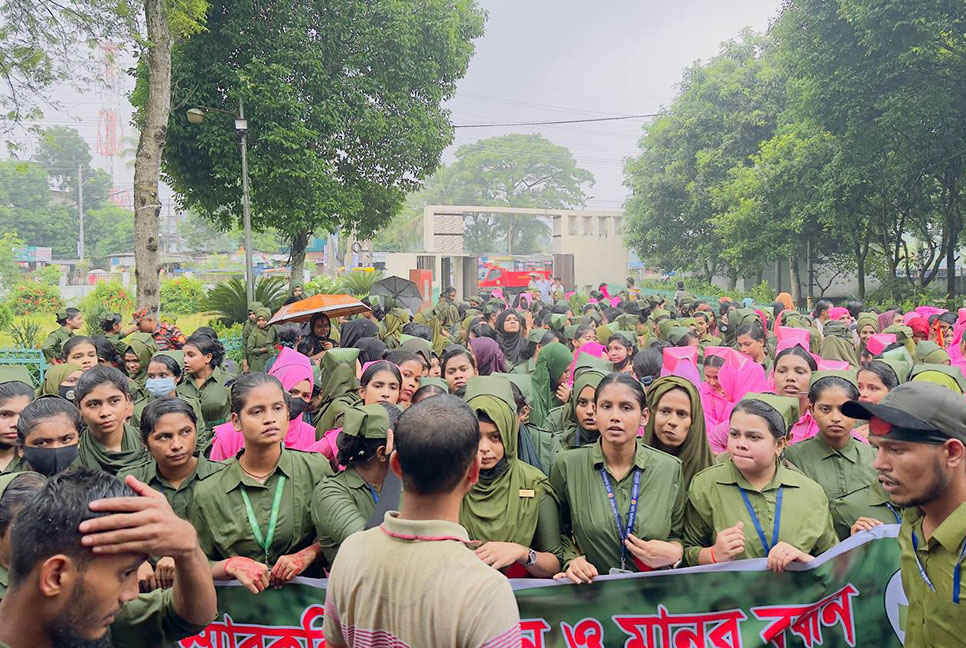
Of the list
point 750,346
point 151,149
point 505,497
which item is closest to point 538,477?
point 505,497

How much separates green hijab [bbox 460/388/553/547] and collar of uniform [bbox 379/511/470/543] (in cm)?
143

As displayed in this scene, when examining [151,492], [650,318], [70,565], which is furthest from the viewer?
[650,318]

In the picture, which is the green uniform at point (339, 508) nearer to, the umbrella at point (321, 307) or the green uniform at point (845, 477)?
the green uniform at point (845, 477)

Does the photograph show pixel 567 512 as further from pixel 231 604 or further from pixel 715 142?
pixel 715 142

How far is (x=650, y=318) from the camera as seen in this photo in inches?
483

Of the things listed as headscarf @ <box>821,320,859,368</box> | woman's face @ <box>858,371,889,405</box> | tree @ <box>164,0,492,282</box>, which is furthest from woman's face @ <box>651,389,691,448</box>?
tree @ <box>164,0,492,282</box>

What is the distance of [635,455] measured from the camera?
12.2 feet

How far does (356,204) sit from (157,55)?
6.90 meters

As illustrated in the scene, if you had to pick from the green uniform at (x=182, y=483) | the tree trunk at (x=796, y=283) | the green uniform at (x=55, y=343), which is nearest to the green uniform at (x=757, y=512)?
the green uniform at (x=182, y=483)

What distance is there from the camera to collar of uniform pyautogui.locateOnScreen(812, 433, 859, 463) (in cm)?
414

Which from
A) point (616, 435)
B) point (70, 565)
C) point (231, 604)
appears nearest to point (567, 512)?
point (616, 435)

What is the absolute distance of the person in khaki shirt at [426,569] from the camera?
6.37 ft

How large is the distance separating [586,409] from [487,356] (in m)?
2.66

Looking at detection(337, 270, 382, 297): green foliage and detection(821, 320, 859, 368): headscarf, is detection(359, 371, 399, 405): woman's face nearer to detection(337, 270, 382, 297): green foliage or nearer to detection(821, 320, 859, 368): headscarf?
detection(821, 320, 859, 368): headscarf
